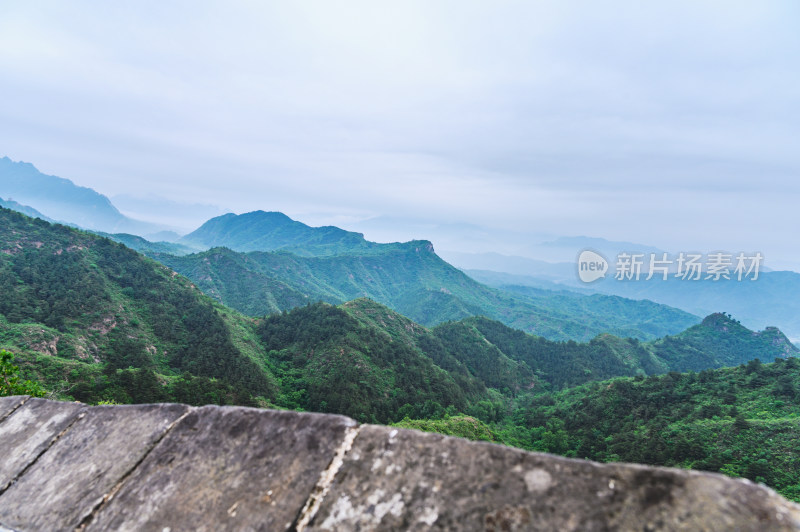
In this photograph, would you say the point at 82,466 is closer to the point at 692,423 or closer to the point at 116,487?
the point at 116,487

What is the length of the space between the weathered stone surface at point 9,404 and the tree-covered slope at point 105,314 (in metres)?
31.2

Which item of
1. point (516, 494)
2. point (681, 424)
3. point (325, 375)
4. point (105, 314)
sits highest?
point (516, 494)

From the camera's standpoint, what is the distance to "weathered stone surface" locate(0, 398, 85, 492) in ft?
9.08

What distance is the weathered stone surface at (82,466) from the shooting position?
2307 millimetres

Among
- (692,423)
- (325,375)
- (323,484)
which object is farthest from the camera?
(325,375)

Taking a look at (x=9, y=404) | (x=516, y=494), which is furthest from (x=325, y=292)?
(x=516, y=494)

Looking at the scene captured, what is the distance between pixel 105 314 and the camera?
146ft

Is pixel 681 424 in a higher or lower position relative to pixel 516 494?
lower

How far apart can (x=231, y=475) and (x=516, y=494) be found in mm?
1758

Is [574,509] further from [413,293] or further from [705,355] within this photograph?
[413,293]

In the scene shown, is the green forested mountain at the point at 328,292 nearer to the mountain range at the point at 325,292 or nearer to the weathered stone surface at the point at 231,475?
the mountain range at the point at 325,292

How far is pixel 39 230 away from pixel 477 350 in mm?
87924

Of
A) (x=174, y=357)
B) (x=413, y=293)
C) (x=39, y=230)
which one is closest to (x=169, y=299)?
(x=174, y=357)

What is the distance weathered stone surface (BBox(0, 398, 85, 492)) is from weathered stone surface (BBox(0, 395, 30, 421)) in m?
0.08
